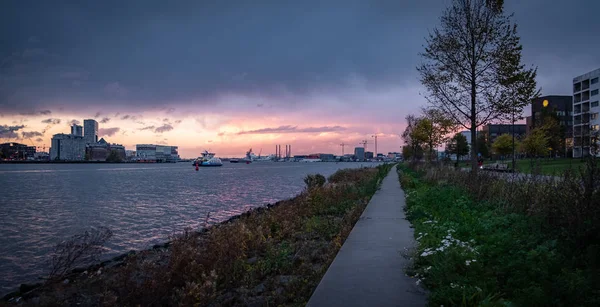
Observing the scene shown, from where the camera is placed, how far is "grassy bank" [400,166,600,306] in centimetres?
393

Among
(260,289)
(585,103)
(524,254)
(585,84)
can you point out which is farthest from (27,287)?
(585,84)

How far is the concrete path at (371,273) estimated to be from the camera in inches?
195

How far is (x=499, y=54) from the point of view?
1588 cm

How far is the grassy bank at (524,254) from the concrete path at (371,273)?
33 cm

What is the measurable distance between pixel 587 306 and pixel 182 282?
6.47 meters

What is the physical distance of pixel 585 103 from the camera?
260 feet

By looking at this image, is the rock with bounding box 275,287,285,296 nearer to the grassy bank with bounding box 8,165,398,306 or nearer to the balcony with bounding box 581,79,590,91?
the grassy bank with bounding box 8,165,398,306

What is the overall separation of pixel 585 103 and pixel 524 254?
315 feet

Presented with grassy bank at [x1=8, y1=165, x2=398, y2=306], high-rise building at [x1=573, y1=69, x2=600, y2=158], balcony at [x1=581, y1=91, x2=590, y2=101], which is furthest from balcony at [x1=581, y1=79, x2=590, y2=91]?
grassy bank at [x1=8, y1=165, x2=398, y2=306]

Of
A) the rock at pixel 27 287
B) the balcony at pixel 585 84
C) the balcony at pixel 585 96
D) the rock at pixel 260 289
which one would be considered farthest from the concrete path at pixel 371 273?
the balcony at pixel 585 96

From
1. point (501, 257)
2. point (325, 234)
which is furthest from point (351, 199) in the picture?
point (501, 257)

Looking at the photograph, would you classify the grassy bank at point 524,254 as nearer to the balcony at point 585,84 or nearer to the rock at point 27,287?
the rock at point 27,287

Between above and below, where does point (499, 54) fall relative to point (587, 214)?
above

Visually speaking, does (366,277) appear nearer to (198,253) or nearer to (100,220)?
(198,253)
